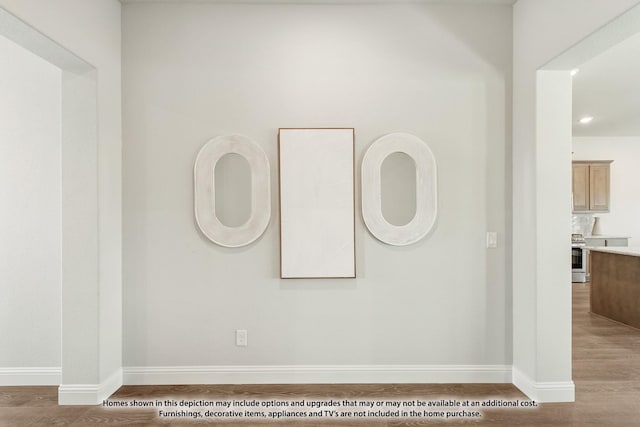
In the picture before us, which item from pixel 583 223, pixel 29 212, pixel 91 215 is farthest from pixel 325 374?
Result: pixel 583 223

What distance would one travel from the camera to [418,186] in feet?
10.3

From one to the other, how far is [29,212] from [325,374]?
255 cm

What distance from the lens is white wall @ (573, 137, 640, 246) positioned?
323 inches

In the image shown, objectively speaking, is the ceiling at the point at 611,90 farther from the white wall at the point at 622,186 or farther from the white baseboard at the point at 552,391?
the white baseboard at the point at 552,391

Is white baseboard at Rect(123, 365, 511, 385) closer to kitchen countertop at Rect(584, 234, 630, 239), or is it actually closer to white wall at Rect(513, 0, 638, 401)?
white wall at Rect(513, 0, 638, 401)

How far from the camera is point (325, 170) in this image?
3115 mm

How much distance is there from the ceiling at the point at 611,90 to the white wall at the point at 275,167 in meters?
1.53

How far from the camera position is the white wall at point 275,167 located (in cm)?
314

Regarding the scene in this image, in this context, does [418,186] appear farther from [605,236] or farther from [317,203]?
[605,236]

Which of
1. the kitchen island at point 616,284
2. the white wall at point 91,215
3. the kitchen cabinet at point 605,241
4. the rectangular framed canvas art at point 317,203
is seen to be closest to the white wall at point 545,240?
the rectangular framed canvas art at point 317,203

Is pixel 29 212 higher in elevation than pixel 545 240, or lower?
higher

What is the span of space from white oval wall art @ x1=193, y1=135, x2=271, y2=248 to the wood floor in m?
1.15

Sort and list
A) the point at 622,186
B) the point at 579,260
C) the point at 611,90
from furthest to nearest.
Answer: the point at 622,186
the point at 579,260
the point at 611,90

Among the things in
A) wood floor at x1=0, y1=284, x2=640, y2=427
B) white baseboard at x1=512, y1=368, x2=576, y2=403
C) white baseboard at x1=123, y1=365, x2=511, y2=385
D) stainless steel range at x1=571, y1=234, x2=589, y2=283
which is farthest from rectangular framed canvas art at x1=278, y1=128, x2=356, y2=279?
stainless steel range at x1=571, y1=234, x2=589, y2=283
